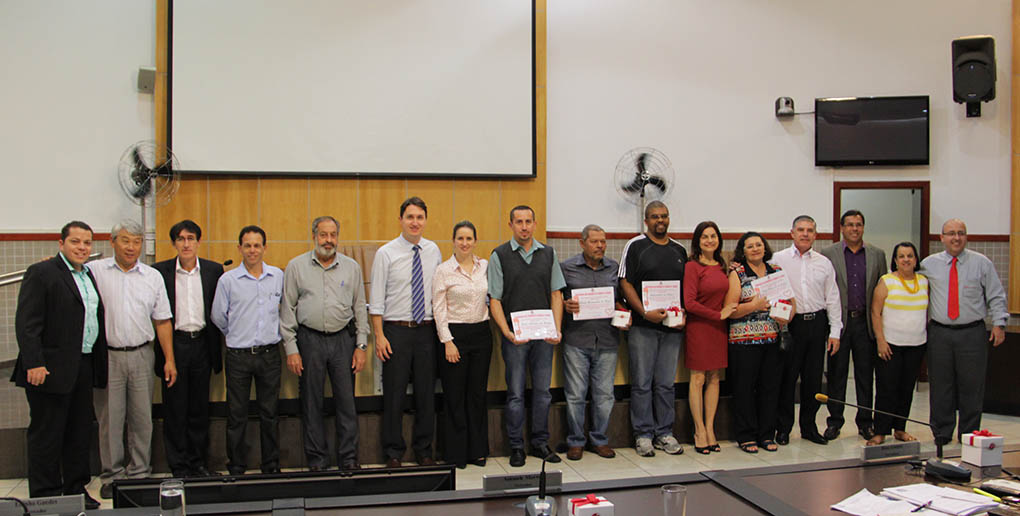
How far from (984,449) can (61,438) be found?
4.40 meters

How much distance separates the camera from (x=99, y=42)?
5.86 metres

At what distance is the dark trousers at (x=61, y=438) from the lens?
3.98 meters

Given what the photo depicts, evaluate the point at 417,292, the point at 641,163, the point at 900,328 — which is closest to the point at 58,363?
the point at 417,292

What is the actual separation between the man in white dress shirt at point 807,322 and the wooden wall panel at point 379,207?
2964 mm

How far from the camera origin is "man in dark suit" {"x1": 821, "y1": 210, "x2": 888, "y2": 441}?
5539 mm

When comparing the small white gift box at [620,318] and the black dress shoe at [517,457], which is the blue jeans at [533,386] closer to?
the black dress shoe at [517,457]

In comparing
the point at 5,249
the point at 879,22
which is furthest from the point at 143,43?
the point at 879,22

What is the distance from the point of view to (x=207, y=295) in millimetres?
4645

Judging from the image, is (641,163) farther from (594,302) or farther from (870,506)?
(870,506)

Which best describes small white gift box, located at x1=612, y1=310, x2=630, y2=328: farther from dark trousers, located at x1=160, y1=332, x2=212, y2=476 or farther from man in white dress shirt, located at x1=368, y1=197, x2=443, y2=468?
dark trousers, located at x1=160, y1=332, x2=212, y2=476

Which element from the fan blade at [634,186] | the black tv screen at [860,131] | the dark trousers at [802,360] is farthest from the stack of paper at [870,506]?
the black tv screen at [860,131]

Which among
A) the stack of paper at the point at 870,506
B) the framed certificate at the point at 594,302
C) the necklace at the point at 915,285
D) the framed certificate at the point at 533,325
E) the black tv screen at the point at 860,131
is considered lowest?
the stack of paper at the point at 870,506

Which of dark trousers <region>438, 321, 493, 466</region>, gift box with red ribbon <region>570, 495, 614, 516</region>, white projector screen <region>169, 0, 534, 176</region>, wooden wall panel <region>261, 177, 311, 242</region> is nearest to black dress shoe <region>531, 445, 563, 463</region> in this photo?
dark trousers <region>438, 321, 493, 466</region>

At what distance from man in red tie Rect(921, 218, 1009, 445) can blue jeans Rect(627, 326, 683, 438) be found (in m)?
1.86
